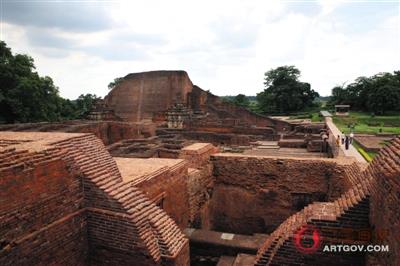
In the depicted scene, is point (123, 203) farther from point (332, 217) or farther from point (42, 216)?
point (332, 217)

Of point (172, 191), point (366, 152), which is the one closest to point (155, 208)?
point (172, 191)

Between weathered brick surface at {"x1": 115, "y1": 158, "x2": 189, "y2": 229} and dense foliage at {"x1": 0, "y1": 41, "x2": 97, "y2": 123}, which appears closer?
weathered brick surface at {"x1": 115, "y1": 158, "x2": 189, "y2": 229}

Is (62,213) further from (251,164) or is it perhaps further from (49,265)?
(251,164)

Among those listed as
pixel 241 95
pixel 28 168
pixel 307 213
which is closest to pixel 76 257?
pixel 28 168

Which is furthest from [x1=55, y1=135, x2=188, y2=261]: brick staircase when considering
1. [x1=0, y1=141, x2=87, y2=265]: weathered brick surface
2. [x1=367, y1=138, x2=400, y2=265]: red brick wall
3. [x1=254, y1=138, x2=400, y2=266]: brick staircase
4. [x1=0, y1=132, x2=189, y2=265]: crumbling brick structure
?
[x1=367, y1=138, x2=400, y2=265]: red brick wall

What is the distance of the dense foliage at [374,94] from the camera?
120 feet

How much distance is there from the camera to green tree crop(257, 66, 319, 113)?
1682 inches

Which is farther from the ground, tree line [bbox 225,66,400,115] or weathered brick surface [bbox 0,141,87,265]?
tree line [bbox 225,66,400,115]

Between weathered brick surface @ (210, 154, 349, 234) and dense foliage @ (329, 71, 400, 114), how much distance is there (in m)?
34.2

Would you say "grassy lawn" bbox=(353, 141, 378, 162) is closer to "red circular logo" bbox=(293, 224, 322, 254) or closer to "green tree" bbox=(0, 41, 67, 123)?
"red circular logo" bbox=(293, 224, 322, 254)

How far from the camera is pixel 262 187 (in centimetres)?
854

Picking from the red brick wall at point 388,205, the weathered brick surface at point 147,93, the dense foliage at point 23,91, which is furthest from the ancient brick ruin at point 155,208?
the weathered brick surface at point 147,93

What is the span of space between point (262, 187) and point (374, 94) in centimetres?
3535

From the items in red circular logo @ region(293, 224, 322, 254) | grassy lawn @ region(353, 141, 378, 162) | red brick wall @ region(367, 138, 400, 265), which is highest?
red brick wall @ region(367, 138, 400, 265)
